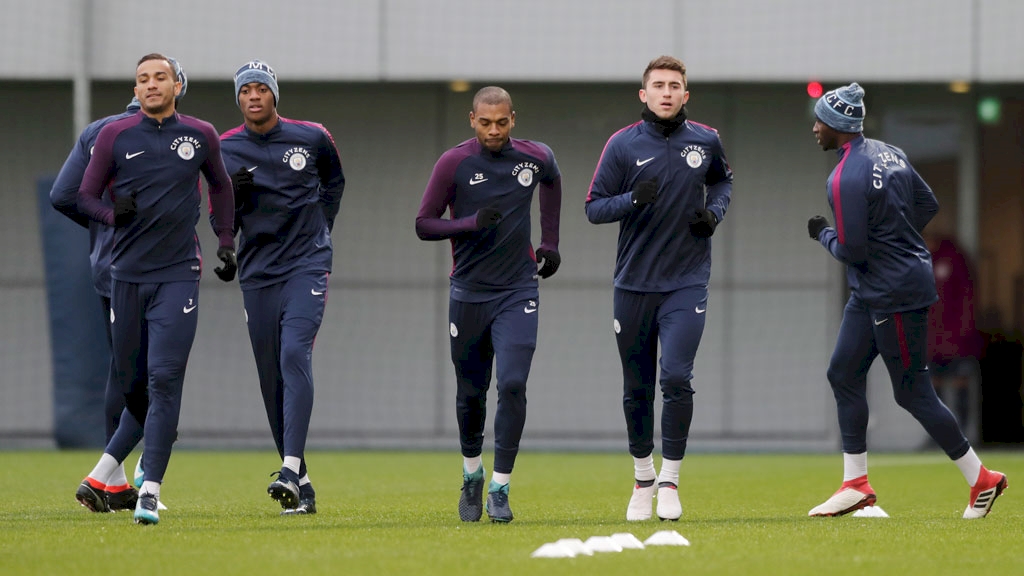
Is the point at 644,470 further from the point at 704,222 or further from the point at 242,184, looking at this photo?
the point at 242,184

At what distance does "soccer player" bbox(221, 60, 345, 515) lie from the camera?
342 inches

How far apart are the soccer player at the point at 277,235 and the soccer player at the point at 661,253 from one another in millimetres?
1547

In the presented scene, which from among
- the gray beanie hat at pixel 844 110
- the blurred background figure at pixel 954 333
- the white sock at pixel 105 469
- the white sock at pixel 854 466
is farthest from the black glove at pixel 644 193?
the blurred background figure at pixel 954 333

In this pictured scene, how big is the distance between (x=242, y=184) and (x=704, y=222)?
8.10 ft

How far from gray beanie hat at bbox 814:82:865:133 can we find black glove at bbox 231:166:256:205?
3.06 m

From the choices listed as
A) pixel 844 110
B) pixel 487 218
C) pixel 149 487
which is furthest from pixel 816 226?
pixel 149 487

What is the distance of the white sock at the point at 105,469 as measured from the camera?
863 centimetres

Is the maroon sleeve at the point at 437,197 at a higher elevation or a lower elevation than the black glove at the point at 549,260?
higher

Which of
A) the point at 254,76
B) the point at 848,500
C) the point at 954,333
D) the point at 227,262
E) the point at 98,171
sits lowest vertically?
the point at 954,333

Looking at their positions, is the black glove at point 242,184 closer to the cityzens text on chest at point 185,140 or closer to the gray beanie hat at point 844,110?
Result: the cityzens text on chest at point 185,140

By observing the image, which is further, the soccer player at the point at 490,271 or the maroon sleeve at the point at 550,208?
the maroon sleeve at the point at 550,208

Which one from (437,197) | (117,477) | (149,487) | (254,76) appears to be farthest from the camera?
(117,477)

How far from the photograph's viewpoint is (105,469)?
341 inches

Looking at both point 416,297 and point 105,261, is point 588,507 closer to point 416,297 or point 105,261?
point 105,261
